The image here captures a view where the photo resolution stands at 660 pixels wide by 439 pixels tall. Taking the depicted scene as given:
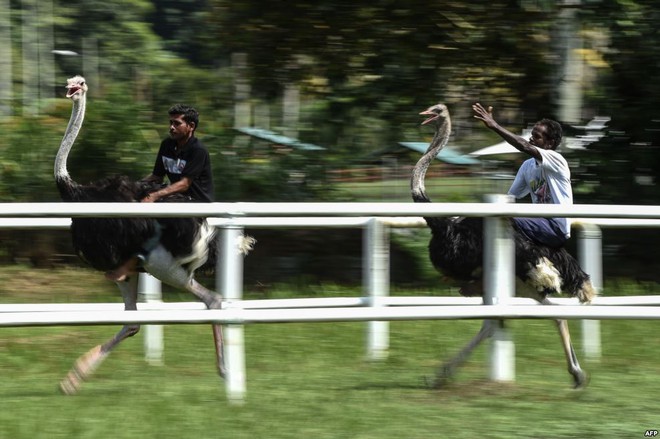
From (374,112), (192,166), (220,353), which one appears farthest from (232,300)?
(374,112)

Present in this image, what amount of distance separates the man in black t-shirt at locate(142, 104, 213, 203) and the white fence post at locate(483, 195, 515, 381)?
1.94m

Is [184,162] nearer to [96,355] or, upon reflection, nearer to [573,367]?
[96,355]

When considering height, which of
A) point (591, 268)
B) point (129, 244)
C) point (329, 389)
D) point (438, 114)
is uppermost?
point (438, 114)

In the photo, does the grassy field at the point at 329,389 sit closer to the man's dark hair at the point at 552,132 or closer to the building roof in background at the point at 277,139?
the man's dark hair at the point at 552,132

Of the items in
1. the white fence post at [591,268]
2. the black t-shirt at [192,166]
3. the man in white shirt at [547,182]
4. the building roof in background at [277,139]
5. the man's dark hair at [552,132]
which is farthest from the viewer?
the building roof in background at [277,139]

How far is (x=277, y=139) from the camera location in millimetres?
13070

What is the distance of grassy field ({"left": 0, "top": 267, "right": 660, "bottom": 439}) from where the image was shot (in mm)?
6082

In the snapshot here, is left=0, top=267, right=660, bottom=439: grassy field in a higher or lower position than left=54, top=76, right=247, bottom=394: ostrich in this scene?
lower

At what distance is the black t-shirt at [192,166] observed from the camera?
7.64m

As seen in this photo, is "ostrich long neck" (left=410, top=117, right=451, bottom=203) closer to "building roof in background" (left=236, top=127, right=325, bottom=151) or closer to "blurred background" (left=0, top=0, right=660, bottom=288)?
"blurred background" (left=0, top=0, right=660, bottom=288)

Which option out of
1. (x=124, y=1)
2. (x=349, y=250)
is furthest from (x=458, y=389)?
(x=124, y=1)

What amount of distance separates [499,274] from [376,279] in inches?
45.8

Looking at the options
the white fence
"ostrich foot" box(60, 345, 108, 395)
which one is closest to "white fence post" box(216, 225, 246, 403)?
the white fence

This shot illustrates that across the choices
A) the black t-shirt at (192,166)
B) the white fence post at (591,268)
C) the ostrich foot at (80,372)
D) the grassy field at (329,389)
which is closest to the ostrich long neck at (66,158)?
the black t-shirt at (192,166)
